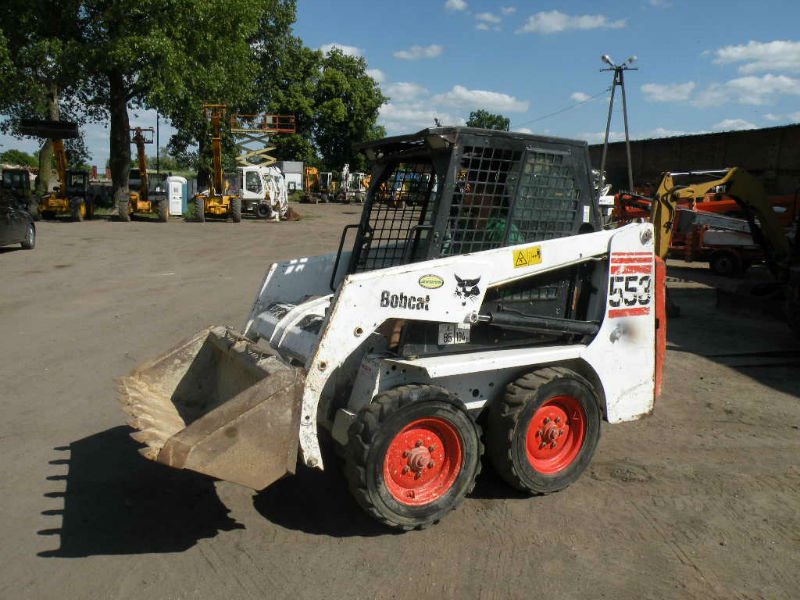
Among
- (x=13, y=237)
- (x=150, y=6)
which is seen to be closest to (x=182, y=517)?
(x=13, y=237)

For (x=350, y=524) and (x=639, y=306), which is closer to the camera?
(x=350, y=524)

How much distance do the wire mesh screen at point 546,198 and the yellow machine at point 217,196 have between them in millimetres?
24139

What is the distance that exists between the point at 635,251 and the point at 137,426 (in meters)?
3.41

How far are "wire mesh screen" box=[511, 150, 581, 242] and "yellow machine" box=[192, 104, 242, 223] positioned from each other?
950 inches

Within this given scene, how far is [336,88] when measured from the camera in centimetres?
5225

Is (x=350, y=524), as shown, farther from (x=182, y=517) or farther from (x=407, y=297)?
(x=407, y=297)

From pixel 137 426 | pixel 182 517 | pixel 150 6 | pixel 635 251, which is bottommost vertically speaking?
pixel 182 517

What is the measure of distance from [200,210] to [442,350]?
25.0 meters

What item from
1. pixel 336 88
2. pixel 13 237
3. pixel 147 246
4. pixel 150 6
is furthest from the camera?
pixel 336 88

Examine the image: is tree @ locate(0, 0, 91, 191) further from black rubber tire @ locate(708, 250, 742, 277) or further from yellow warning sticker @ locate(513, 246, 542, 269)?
yellow warning sticker @ locate(513, 246, 542, 269)

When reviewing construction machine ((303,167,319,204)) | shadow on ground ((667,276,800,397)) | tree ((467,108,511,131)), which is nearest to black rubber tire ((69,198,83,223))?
shadow on ground ((667,276,800,397))

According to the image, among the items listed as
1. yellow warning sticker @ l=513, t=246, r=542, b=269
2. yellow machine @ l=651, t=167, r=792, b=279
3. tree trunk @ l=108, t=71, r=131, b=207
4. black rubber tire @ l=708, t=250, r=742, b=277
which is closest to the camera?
yellow warning sticker @ l=513, t=246, r=542, b=269

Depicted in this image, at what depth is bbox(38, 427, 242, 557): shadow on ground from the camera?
3826mm

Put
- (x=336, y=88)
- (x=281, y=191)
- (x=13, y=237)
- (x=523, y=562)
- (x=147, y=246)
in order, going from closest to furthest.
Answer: (x=523, y=562) < (x=13, y=237) < (x=147, y=246) < (x=281, y=191) < (x=336, y=88)
